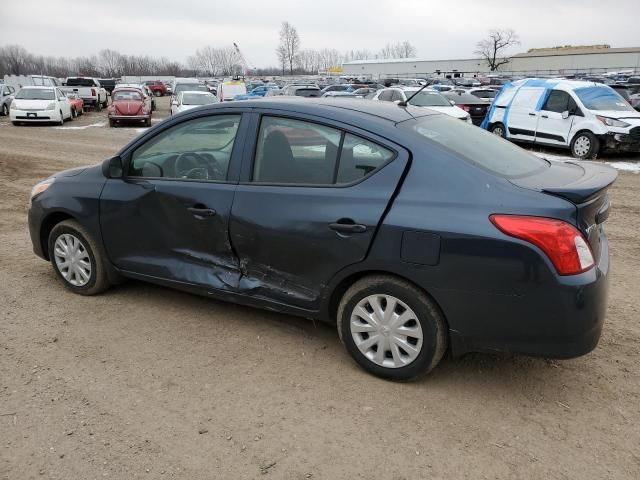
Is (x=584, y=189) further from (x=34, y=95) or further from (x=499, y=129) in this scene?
(x=34, y=95)

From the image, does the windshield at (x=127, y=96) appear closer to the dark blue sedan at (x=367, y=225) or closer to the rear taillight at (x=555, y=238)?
the dark blue sedan at (x=367, y=225)

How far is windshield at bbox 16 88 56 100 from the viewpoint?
834 inches

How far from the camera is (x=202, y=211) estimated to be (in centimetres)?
375

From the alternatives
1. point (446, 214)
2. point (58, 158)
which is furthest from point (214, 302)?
point (58, 158)

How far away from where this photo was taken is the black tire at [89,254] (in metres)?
4.39

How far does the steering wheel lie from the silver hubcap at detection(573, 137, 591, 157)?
1103 centimetres

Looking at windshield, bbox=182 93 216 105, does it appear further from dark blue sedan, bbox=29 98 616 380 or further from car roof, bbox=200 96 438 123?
car roof, bbox=200 96 438 123

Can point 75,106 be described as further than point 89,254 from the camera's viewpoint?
Yes

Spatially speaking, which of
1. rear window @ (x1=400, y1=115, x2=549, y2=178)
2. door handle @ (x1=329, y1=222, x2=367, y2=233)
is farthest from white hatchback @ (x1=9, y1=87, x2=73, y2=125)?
door handle @ (x1=329, y1=222, x2=367, y2=233)

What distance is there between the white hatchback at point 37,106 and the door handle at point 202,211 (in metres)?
19.7

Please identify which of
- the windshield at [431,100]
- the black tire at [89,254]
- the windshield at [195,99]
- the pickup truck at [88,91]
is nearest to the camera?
the black tire at [89,254]

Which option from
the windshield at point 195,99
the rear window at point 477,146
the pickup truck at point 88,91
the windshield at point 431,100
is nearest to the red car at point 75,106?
the pickup truck at point 88,91

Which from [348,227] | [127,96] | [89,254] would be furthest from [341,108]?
[127,96]

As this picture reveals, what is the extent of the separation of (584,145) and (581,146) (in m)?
0.08
